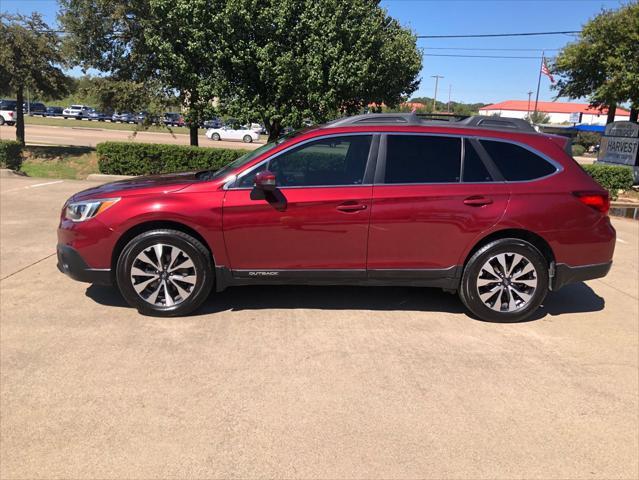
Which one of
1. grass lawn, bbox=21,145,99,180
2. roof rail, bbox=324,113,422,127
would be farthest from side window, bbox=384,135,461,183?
grass lawn, bbox=21,145,99,180

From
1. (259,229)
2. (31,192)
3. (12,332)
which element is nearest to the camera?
(12,332)

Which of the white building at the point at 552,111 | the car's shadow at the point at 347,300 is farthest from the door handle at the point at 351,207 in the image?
the white building at the point at 552,111

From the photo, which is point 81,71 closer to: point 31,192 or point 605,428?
point 31,192

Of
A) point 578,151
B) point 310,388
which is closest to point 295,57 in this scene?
point 310,388

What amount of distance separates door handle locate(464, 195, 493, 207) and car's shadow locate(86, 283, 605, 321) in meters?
1.09

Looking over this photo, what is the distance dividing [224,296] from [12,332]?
182cm

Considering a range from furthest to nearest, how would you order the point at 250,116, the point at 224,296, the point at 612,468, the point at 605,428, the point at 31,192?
the point at 250,116 < the point at 31,192 < the point at 224,296 < the point at 605,428 < the point at 612,468

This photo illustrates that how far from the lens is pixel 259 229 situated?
4.43m

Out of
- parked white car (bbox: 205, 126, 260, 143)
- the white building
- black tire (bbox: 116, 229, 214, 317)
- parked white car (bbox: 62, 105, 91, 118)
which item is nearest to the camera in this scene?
black tire (bbox: 116, 229, 214, 317)

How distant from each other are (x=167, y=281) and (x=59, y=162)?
49.3ft

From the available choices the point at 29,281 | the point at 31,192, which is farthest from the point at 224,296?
the point at 31,192

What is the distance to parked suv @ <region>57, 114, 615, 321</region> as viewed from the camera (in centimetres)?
441

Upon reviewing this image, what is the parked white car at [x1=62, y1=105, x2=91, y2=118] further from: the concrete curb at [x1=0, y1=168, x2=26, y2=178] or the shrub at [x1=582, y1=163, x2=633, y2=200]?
the shrub at [x1=582, y1=163, x2=633, y2=200]

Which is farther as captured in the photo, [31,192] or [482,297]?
[31,192]
